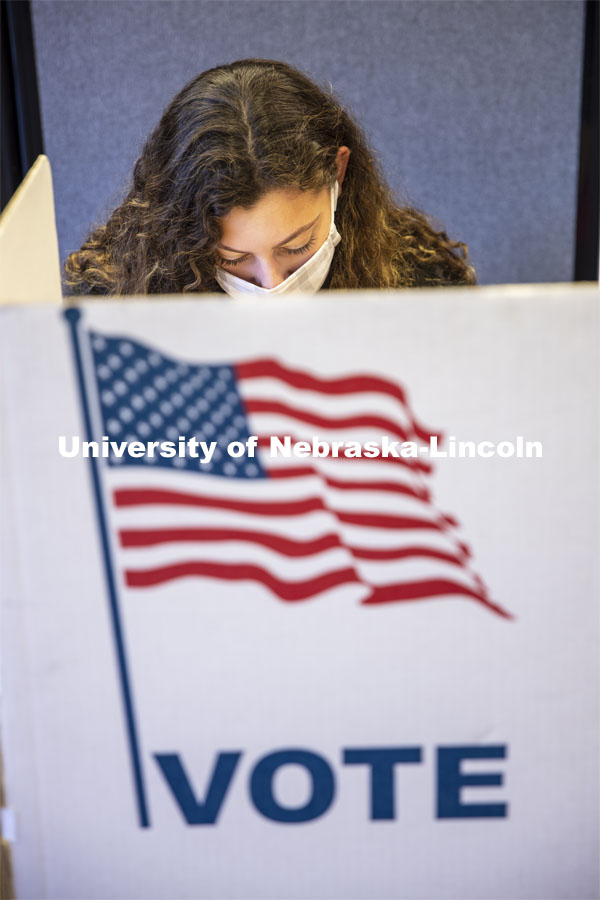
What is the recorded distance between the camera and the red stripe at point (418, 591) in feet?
1.59

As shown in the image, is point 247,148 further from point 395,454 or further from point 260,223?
point 395,454

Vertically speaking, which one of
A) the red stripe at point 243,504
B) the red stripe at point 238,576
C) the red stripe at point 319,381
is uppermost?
the red stripe at point 319,381

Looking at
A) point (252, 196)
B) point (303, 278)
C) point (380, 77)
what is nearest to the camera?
point (252, 196)

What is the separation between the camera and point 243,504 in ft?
1.55

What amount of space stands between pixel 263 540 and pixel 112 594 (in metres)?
0.09

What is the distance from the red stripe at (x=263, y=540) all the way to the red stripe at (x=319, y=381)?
0.08m

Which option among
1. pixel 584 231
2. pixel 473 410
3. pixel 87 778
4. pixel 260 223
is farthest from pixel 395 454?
pixel 584 231

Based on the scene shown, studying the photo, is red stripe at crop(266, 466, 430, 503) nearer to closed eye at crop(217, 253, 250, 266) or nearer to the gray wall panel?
closed eye at crop(217, 253, 250, 266)

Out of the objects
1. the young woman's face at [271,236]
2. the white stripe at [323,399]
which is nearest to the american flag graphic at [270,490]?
the white stripe at [323,399]

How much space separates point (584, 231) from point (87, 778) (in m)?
2.19

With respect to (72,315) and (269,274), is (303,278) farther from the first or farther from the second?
(72,315)

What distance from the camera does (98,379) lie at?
1.50ft

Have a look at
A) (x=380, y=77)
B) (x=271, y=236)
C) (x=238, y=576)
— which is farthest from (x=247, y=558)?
(x=380, y=77)

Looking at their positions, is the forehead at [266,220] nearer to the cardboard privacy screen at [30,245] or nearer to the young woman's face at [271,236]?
the young woman's face at [271,236]
